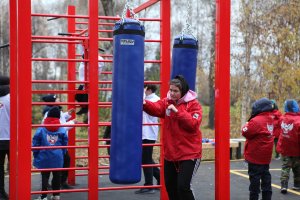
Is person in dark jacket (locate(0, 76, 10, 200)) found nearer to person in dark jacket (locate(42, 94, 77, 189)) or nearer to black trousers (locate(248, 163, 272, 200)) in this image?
person in dark jacket (locate(42, 94, 77, 189))

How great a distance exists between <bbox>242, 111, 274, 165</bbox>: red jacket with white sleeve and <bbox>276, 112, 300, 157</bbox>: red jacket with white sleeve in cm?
145

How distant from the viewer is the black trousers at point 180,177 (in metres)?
5.18

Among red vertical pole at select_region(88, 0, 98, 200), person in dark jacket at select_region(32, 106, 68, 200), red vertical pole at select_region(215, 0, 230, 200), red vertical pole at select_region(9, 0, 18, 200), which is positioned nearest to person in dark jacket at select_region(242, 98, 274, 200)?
red vertical pole at select_region(215, 0, 230, 200)

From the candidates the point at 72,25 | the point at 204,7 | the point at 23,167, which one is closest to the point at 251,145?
the point at 23,167

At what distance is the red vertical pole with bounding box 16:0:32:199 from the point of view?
553 cm

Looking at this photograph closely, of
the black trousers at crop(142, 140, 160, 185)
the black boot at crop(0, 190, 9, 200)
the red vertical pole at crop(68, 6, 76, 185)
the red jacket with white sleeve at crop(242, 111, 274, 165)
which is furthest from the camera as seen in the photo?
the red vertical pole at crop(68, 6, 76, 185)

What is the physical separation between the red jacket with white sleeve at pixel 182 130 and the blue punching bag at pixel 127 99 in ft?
1.37

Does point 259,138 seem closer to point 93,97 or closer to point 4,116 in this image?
point 93,97

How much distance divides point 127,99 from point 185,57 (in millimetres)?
1166

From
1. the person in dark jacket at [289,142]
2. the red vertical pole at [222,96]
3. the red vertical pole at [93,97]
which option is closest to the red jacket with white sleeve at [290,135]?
Result: the person in dark jacket at [289,142]

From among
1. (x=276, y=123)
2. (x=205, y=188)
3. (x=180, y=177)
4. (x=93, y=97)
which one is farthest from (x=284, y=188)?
(x=93, y=97)

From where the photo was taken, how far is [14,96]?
6.14 metres

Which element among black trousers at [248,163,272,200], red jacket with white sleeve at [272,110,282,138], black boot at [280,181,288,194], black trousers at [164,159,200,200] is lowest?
black boot at [280,181,288,194]

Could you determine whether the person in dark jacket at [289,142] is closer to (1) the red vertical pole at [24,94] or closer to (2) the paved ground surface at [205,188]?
(2) the paved ground surface at [205,188]
